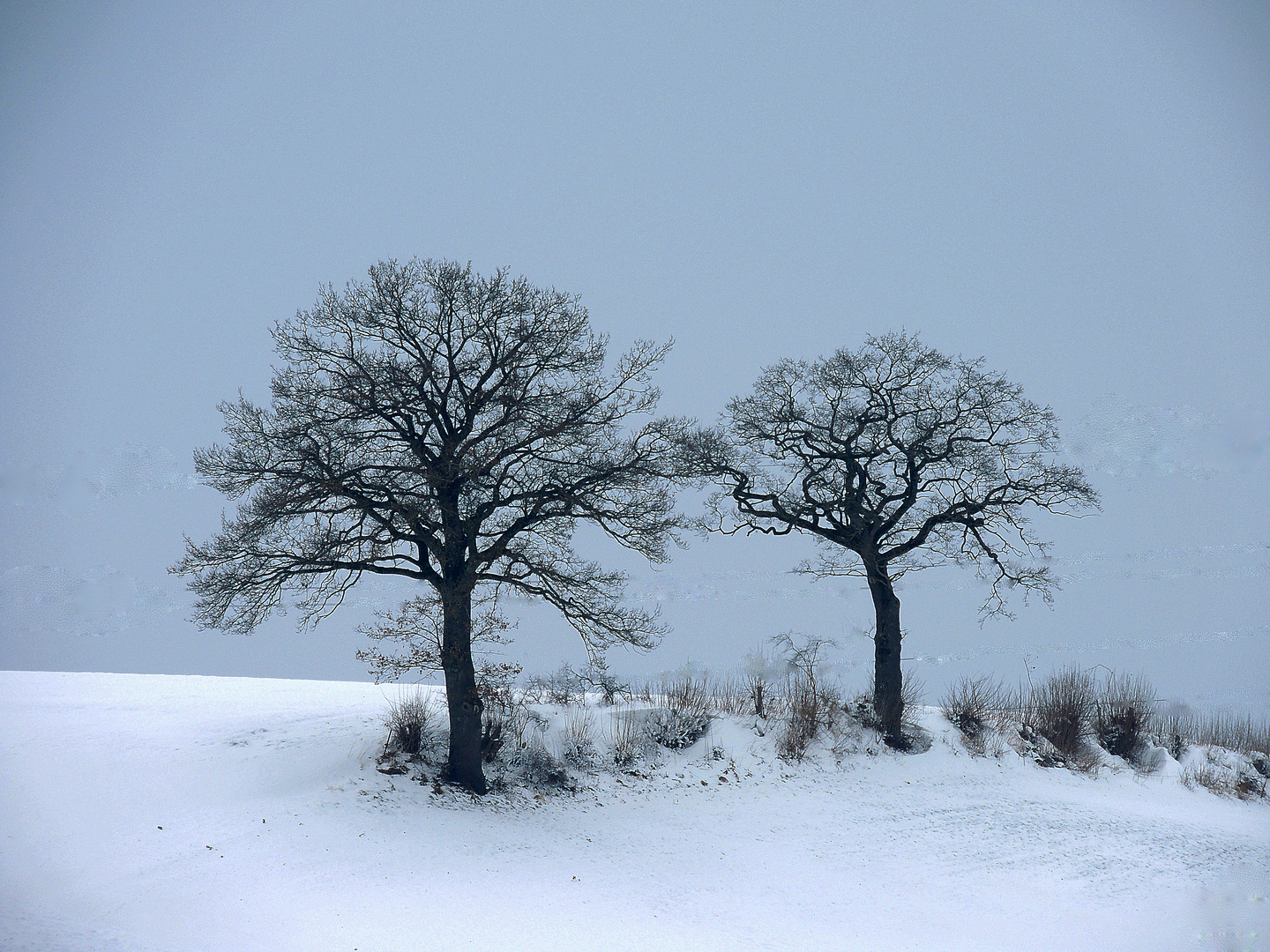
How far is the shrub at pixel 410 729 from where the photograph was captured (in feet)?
45.2

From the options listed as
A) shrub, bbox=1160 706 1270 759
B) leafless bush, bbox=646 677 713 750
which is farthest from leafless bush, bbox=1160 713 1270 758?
leafless bush, bbox=646 677 713 750

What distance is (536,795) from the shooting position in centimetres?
1341

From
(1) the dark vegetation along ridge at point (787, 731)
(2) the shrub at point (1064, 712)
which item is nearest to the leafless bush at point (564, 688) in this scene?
(1) the dark vegetation along ridge at point (787, 731)

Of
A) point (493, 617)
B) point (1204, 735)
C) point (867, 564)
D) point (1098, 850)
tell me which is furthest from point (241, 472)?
point (1204, 735)

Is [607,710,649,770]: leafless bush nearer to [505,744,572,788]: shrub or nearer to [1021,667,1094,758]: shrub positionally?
[505,744,572,788]: shrub

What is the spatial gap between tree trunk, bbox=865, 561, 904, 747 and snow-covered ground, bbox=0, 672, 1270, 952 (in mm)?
1229

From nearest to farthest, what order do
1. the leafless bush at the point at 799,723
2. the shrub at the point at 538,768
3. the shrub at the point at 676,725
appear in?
1. the shrub at the point at 538,768
2. the shrub at the point at 676,725
3. the leafless bush at the point at 799,723

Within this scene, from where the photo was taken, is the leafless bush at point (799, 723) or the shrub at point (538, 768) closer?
the shrub at point (538, 768)

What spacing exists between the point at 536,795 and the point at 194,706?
848 cm

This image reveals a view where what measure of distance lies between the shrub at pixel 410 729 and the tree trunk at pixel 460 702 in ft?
2.88

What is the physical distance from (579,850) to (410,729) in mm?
3938

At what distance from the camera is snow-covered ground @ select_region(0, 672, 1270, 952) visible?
9047mm

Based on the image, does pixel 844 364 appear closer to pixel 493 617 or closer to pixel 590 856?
pixel 493 617

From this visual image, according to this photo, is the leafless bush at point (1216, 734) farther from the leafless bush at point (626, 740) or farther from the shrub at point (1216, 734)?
the leafless bush at point (626, 740)
